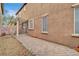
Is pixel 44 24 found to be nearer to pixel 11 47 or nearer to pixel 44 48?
pixel 44 48

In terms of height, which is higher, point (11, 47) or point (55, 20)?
point (55, 20)

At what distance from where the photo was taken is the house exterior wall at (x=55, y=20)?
2611mm

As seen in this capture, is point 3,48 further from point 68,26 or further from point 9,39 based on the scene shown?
point 68,26

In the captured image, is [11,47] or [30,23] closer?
[11,47]

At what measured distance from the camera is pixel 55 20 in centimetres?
267

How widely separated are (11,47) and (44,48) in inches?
16.5

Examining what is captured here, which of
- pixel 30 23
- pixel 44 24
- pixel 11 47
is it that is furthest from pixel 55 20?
pixel 11 47

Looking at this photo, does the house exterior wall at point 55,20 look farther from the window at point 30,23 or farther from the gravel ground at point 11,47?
the gravel ground at point 11,47

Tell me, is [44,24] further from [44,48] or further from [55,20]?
[44,48]

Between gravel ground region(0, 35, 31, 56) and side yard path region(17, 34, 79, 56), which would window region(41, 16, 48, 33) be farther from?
gravel ground region(0, 35, 31, 56)

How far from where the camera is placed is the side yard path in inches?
102

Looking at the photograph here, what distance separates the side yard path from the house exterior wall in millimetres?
61

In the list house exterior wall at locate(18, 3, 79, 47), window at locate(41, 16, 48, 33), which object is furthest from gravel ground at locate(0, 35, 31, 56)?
window at locate(41, 16, 48, 33)

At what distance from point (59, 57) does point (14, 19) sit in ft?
2.48
